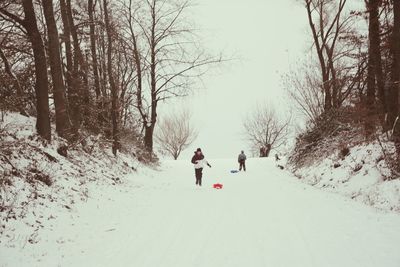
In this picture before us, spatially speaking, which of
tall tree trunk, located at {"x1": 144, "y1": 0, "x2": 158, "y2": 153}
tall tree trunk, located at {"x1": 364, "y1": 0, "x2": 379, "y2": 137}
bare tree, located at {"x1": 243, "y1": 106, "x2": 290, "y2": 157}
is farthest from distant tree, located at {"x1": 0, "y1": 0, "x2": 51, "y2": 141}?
bare tree, located at {"x1": 243, "y1": 106, "x2": 290, "y2": 157}

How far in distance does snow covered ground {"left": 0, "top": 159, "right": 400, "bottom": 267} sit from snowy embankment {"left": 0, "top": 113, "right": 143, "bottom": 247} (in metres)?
0.19

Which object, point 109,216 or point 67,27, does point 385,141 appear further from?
point 67,27

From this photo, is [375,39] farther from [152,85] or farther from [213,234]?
[152,85]

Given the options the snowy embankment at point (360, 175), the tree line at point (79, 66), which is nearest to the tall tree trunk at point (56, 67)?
the tree line at point (79, 66)

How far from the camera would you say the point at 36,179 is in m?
9.95

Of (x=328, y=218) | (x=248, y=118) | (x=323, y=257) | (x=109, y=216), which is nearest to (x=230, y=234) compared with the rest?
(x=323, y=257)

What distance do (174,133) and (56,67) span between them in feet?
137

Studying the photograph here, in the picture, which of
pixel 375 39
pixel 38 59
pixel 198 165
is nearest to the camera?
pixel 38 59

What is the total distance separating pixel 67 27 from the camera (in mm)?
15117

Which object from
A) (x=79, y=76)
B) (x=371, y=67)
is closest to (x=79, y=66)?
(x=79, y=76)

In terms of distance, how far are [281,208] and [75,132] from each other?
8523mm

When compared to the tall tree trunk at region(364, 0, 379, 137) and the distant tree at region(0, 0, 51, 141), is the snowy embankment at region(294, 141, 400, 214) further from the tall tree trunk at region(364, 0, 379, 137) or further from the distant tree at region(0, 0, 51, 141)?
the distant tree at region(0, 0, 51, 141)

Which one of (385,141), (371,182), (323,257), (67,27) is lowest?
(323,257)

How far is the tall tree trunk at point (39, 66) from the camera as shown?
11570 mm
